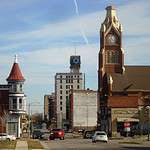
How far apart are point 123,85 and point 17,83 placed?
36684mm

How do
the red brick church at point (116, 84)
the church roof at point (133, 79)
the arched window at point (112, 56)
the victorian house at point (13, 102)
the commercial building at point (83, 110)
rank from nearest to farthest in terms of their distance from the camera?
the victorian house at point (13, 102) → the red brick church at point (116, 84) → the church roof at point (133, 79) → the arched window at point (112, 56) → the commercial building at point (83, 110)

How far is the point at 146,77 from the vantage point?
152 metres

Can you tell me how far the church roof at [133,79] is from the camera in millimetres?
148000

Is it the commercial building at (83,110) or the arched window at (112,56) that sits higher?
the arched window at (112,56)

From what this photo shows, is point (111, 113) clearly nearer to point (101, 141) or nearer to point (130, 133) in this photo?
point (130, 133)

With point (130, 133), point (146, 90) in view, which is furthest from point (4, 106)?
point (146, 90)

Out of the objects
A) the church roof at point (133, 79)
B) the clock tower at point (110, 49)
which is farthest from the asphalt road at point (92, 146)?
the clock tower at point (110, 49)

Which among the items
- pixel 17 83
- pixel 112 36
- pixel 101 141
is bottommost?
pixel 101 141

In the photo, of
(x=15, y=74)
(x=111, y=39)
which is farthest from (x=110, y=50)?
(x=15, y=74)

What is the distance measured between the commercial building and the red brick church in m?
25.2

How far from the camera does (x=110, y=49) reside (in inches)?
6294

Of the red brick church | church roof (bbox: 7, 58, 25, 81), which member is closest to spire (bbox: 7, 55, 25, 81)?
church roof (bbox: 7, 58, 25, 81)

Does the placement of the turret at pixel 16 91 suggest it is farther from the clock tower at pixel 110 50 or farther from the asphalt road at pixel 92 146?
the asphalt road at pixel 92 146

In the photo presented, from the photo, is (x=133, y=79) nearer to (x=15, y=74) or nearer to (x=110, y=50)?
(x=110, y=50)
